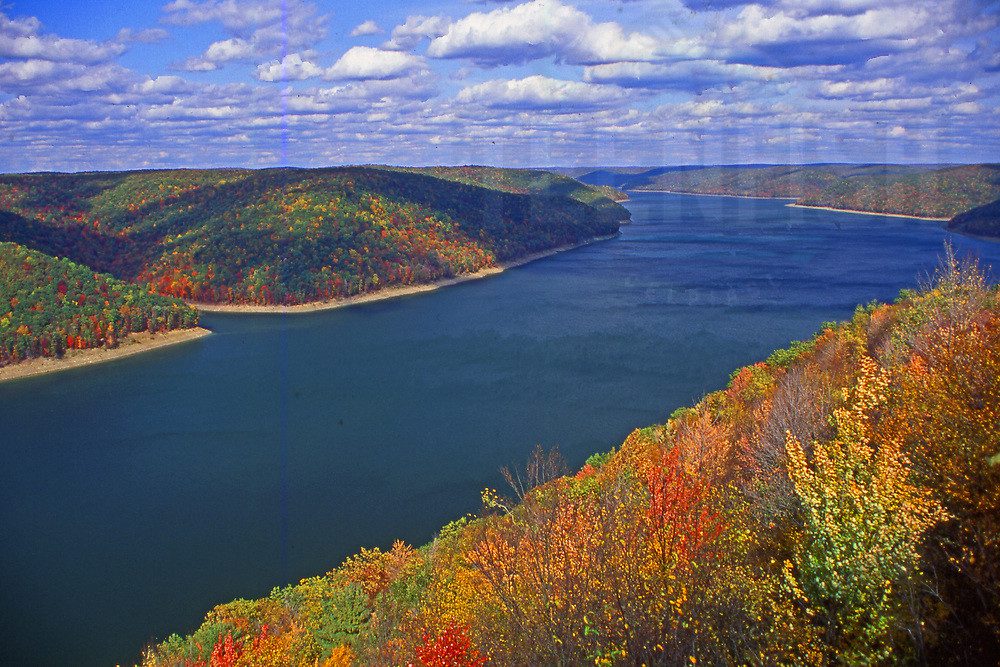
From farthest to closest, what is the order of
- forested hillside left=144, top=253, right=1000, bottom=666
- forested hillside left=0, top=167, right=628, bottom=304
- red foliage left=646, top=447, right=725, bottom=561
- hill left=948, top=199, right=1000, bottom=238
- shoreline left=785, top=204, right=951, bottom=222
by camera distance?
shoreline left=785, top=204, right=951, bottom=222 → hill left=948, top=199, right=1000, bottom=238 → forested hillside left=0, top=167, right=628, bottom=304 → red foliage left=646, top=447, right=725, bottom=561 → forested hillside left=144, top=253, right=1000, bottom=666

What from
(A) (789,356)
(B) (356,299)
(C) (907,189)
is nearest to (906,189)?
(C) (907,189)

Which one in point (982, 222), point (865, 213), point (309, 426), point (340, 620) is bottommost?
point (309, 426)

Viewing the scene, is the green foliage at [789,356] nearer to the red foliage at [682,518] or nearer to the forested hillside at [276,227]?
the red foliage at [682,518]

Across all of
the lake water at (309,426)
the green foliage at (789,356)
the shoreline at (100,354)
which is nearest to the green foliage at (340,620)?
the lake water at (309,426)

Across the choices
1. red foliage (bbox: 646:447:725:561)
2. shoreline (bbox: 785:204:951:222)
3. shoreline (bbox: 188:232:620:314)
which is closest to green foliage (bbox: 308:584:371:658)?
red foliage (bbox: 646:447:725:561)

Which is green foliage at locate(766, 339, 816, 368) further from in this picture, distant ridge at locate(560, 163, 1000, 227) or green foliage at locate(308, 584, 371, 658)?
distant ridge at locate(560, 163, 1000, 227)

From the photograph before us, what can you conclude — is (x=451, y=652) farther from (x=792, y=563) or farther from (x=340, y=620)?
(x=340, y=620)

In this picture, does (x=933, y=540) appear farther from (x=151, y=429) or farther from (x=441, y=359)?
(x=441, y=359)
